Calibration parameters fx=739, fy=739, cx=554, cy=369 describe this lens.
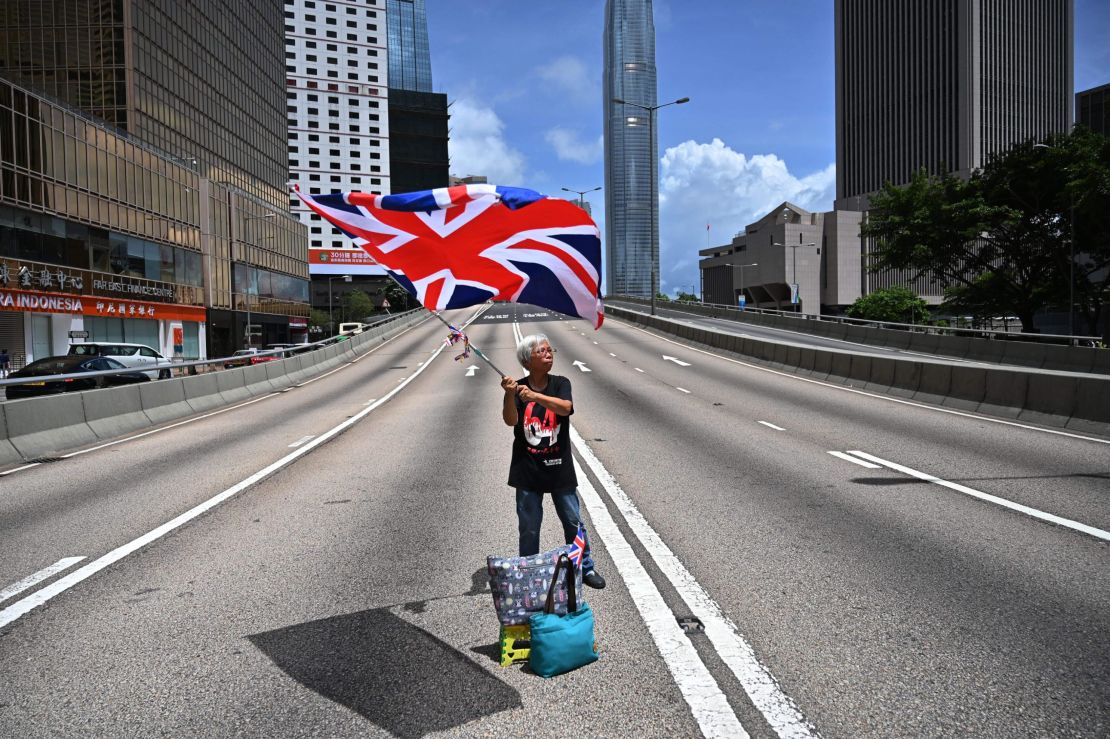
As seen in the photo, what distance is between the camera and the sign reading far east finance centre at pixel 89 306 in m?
35.6

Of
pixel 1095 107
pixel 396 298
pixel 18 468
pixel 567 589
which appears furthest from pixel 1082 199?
pixel 396 298

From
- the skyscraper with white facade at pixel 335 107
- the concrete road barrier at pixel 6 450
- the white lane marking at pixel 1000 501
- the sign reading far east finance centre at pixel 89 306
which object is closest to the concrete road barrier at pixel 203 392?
the concrete road barrier at pixel 6 450

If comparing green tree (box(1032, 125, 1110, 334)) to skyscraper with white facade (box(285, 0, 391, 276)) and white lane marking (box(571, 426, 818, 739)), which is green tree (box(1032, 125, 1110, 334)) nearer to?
white lane marking (box(571, 426, 818, 739))

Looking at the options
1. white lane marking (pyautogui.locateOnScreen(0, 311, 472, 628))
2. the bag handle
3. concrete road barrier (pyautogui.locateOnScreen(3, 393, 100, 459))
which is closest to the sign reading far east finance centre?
concrete road barrier (pyautogui.locateOnScreen(3, 393, 100, 459))

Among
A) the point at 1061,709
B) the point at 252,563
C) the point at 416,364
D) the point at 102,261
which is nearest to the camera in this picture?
the point at 1061,709

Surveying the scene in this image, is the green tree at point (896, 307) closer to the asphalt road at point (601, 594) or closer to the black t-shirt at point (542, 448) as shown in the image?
the asphalt road at point (601, 594)

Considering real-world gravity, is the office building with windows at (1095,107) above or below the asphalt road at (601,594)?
above

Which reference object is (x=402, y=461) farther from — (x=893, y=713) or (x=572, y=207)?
(x=893, y=713)

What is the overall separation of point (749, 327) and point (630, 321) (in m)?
10.5

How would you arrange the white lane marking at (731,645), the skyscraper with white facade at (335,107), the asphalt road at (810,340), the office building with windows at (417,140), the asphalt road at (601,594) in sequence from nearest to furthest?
the white lane marking at (731,645), the asphalt road at (601,594), the asphalt road at (810,340), the skyscraper with white facade at (335,107), the office building with windows at (417,140)

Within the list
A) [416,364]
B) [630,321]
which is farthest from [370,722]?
[630,321]

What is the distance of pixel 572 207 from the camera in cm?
621

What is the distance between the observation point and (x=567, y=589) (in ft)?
13.6

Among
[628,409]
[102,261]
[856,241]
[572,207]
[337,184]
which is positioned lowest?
[628,409]
